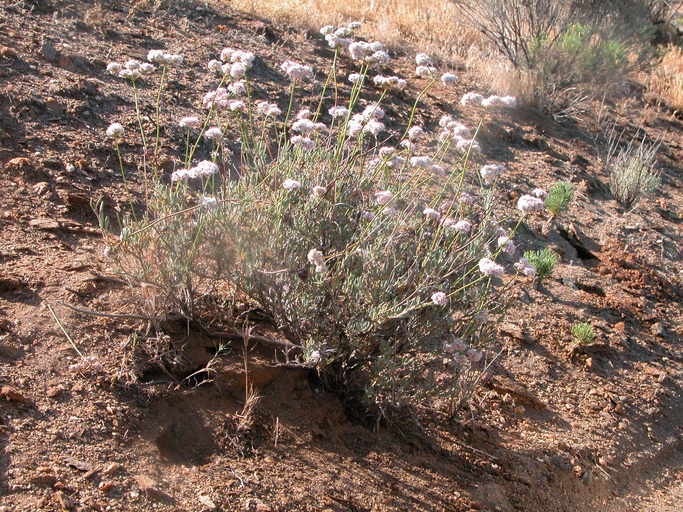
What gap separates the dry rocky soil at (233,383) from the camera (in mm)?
3115

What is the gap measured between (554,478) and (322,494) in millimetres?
1568

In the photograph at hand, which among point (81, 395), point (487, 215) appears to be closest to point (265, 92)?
point (487, 215)

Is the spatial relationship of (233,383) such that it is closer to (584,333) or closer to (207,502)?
(207,502)

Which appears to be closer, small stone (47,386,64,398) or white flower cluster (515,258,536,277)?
small stone (47,386,64,398)

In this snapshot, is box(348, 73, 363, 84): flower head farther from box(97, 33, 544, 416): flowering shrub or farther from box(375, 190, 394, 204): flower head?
box(375, 190, 394, 204): flower head

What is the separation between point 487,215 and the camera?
378 centimetres

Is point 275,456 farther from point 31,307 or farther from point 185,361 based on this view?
point 31,307

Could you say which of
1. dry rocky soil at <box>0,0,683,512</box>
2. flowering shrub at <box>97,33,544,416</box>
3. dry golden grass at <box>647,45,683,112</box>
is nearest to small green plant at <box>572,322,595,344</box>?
dry rocky soil at <box>0,0,683,512</box>

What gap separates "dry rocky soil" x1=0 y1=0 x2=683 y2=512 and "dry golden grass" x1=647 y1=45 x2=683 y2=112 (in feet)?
14.3

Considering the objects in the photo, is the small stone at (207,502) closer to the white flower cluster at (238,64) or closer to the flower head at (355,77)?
the white flower cluster at (238,64)

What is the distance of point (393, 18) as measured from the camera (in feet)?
34.9

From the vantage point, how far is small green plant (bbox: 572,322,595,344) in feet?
16.9

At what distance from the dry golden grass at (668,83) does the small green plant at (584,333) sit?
6.99m

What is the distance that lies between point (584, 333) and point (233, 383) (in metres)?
2.73
